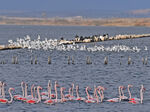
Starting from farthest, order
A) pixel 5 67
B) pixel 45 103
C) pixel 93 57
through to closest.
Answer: pixel 93 57 < pixel 5 67 < pixel 45 103

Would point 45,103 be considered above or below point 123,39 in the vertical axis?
below

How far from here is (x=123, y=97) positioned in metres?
49.4

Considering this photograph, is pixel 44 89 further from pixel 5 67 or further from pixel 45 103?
pixel 5 67

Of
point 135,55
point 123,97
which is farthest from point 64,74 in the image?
point 135,55

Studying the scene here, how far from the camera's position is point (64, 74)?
230 ft

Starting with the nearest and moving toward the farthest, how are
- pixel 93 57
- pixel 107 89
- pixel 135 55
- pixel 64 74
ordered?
pixel 107 89 < pixel 64 74 < pixel 93 57 < pixel 135 55

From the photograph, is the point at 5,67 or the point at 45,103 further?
the point at 5,67

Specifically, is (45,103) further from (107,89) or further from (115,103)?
(107,89)

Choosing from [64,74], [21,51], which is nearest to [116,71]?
[64,74]

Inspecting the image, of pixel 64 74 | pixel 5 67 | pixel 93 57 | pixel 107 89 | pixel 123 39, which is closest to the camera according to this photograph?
pixel 107 89

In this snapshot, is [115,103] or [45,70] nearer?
[115,103]

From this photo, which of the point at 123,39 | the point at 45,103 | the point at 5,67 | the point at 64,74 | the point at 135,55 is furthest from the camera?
the point at 123,39

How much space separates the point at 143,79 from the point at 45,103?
2114 cm

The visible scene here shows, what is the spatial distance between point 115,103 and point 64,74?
23.2 meters
